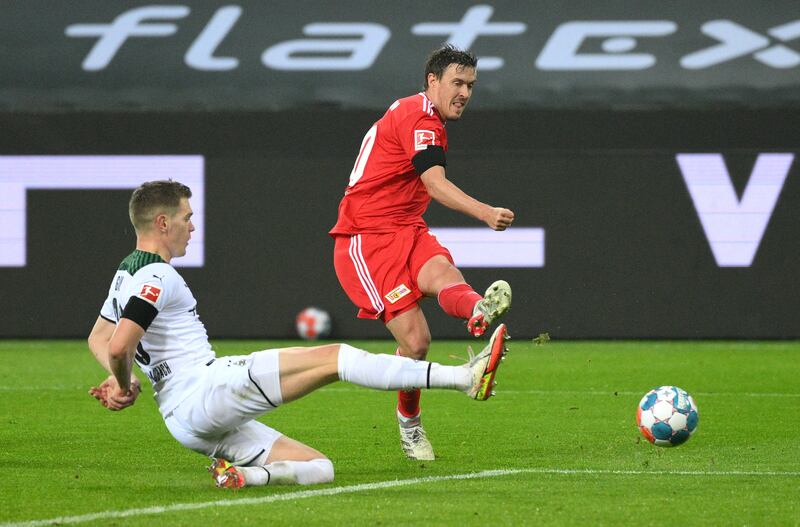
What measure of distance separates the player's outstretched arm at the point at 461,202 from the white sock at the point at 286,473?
125cm

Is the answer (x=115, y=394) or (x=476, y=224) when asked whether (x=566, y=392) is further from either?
(x=115, y=394)

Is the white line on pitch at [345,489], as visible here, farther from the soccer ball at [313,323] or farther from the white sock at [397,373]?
the soccer ball at [313,323]

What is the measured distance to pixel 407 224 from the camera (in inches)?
284

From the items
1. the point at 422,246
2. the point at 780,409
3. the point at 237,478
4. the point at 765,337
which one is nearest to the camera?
the point at 237,478

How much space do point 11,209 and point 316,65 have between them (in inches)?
146

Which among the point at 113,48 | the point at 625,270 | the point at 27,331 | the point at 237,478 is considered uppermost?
the point at 237,478

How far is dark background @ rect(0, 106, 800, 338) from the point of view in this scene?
15.1 meters

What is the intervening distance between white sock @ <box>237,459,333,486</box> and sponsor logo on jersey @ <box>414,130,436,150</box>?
167 centimetres

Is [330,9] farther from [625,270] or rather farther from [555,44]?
[625,270]

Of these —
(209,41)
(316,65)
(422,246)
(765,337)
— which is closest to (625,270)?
(765,337)

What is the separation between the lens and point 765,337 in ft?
49.5

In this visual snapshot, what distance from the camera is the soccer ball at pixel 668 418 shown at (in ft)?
21.8

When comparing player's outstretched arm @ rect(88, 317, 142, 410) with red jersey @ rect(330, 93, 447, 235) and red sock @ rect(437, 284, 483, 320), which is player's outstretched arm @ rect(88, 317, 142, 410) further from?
red jersey @ rect(330, 93, 447, 235)

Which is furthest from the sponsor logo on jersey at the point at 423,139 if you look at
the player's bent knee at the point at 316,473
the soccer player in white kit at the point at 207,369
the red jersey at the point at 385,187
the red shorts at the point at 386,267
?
the player's bent knee at the point at 316,473
